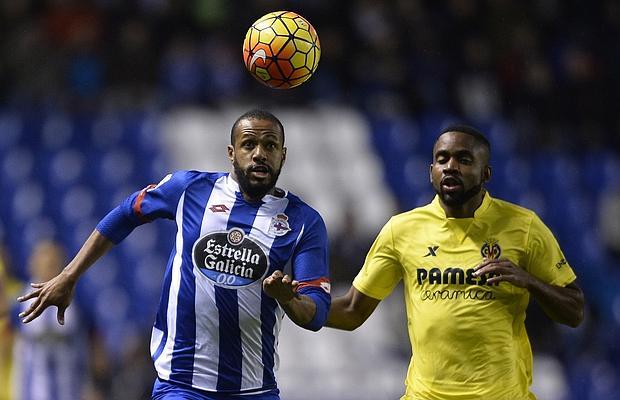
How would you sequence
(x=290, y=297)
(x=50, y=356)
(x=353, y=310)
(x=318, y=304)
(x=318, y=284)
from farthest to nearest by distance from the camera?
(x=50, y=356) < (x=353, y=310) < (x=318, y=284) < (x=318, y=304) < (x=290, y=297)

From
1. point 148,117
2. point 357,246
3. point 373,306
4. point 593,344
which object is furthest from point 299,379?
point 373,306

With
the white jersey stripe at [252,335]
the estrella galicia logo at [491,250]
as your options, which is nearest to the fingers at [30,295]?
the white jersey stripe at [252,335]

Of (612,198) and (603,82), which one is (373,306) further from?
(603,82)

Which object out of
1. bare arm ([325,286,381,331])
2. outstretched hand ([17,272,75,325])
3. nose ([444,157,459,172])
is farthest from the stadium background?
outstretched hand ([17,272,75,325])

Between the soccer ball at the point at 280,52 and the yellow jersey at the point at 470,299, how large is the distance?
46.1 inches

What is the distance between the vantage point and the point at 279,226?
6.66 metres

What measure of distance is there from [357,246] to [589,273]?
2.96 m

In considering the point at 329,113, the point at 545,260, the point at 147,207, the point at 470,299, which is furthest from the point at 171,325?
the point at 329,113

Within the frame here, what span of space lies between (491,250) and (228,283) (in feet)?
4.61

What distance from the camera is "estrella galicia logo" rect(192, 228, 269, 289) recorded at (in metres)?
6.50

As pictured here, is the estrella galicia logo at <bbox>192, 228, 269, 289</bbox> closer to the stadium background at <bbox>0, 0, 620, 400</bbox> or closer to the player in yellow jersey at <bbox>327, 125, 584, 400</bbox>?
the player in yellow jersey at <bbox>327, 125, 584, 400</bbox>

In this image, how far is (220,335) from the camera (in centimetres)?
650

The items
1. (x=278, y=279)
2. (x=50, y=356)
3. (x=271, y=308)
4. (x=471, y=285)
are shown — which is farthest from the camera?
(x=50, y=356)

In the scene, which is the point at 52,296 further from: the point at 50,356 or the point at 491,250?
the point at 50,356
